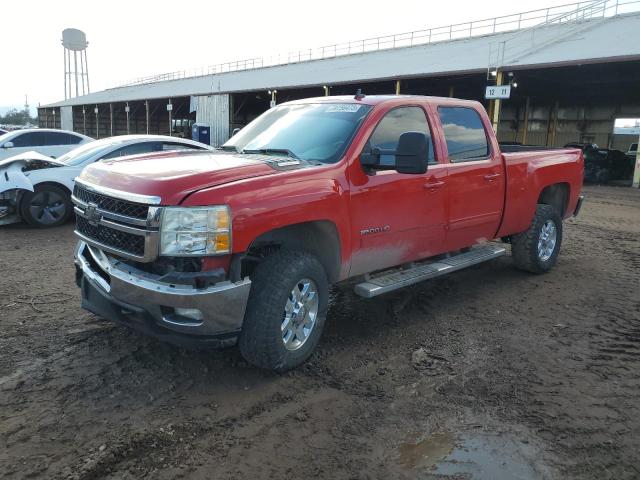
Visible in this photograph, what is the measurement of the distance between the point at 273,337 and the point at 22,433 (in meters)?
1.58

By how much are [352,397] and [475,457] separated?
3.02 ft

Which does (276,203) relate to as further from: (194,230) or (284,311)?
(284,311)

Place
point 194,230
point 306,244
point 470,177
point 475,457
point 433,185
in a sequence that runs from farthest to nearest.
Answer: point 470,177 < point 433,185 < point 306,244 < point 194,230 < point 475,457

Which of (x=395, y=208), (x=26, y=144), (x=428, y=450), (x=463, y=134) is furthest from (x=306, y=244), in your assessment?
(x=26, y=144)

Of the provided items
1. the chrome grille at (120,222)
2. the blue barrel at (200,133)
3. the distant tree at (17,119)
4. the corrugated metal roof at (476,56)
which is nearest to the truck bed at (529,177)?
the chrome grille at (120,222)

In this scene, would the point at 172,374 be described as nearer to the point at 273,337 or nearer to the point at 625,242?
the point at 273,337

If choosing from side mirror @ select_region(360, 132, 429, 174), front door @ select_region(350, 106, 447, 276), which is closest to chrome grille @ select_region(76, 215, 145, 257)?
front door @ select_region(350, 106, 447, 276)

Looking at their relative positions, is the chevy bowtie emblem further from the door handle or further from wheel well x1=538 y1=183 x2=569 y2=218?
wheel well x1=538 y1=183 x2=569 y2=218

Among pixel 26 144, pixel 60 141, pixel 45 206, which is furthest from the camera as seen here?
pixel 60 141

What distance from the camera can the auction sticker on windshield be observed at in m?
4.63

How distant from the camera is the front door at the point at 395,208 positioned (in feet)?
14.0

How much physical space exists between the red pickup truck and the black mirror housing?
15 mm

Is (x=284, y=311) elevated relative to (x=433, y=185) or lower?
lower

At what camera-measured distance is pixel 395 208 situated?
14.8ft
